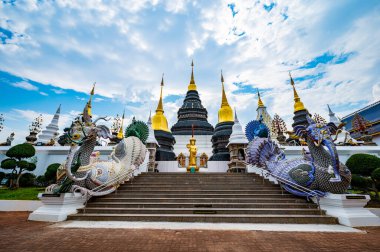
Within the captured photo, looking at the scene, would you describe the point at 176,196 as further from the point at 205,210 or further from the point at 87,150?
the point at 87,150

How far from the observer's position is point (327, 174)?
592cm

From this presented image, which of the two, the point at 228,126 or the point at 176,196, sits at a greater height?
the point at 228,126

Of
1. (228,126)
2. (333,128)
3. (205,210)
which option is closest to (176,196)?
(205,210)

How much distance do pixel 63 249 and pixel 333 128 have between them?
8.15 meters

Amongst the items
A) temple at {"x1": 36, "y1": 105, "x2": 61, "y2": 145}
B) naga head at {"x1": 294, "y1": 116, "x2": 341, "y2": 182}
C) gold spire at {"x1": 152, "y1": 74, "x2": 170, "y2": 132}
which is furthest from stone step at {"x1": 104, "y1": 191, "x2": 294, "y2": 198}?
temple at {"x1": 36, "y1": 105, "x2": 61, "y2": 145}

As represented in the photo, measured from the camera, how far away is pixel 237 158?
1512 centimetres

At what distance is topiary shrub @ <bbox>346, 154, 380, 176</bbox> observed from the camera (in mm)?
8688

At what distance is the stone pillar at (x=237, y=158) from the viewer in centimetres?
1472

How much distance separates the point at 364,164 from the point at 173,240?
1021 centimetres

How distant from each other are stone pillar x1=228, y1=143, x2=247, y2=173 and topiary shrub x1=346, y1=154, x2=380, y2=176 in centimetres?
→ 684

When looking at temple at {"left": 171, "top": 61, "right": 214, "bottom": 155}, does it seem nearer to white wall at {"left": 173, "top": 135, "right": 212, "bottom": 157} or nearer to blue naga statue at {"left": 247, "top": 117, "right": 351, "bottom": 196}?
white wall at {"left": 173, "top": 135, "right": 212, "bottom": 157}

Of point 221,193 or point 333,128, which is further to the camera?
point 221,193

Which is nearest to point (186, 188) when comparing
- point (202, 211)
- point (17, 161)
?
point (202, 211)

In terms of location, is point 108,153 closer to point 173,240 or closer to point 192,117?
point 173,240
